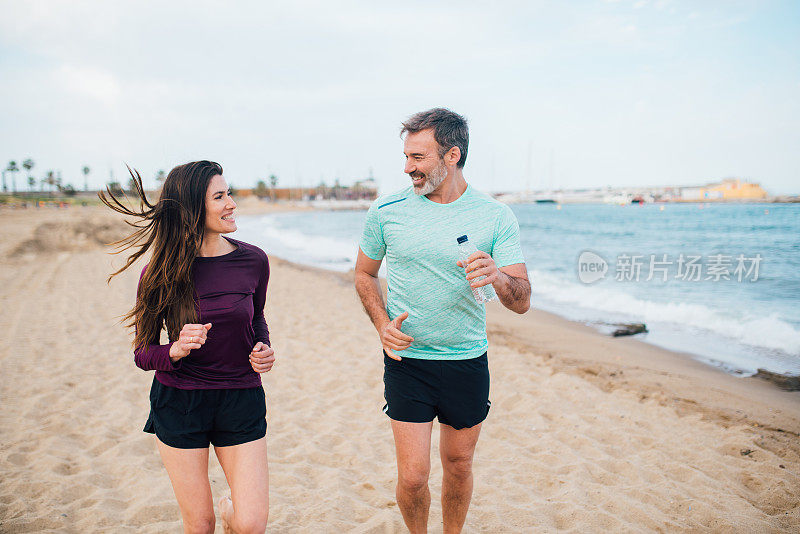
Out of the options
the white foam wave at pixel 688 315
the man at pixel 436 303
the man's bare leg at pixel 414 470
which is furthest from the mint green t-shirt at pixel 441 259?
the white foam wave at pixel 688 315

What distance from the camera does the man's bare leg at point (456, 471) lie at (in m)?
2.62

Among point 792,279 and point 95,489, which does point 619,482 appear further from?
point 792,279

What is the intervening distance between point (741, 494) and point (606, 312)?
25.6 feet

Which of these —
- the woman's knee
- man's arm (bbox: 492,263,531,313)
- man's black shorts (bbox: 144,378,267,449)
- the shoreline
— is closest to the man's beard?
man's arm (bbox: 492,263,531,313)

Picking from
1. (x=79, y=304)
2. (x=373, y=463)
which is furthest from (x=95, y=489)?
(x=79, y=304)

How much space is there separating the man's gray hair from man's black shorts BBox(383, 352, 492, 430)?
3.60 feet

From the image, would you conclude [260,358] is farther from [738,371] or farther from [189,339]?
[738,371]

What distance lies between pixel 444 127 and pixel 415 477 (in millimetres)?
1820

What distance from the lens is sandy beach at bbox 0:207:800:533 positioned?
3283 mm

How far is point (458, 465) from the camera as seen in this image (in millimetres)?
2660

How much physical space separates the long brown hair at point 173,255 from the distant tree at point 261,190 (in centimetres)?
12617

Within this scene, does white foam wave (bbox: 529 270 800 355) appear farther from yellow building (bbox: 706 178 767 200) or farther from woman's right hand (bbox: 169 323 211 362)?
yellow building (bbox: 706 178 767 200)

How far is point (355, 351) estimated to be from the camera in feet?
23.0

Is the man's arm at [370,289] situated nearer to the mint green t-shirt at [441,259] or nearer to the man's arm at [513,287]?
the mint green t-shirt at [441,259]
